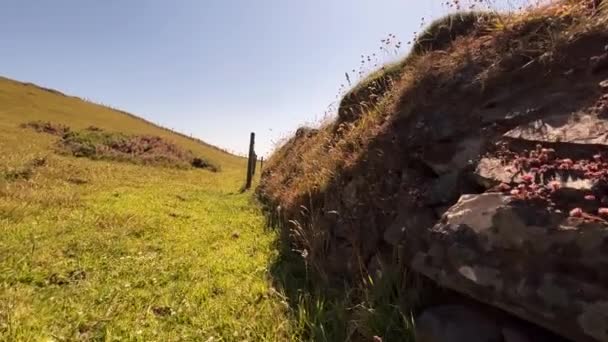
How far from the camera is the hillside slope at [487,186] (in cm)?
277

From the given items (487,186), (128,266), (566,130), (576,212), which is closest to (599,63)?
(566,130)

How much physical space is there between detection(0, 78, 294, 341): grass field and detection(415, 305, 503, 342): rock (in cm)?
155

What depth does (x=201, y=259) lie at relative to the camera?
6691 mm

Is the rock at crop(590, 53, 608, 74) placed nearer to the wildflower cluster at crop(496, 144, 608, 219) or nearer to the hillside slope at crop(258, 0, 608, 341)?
the hillside slope at crop(258, 0, 608, 341)

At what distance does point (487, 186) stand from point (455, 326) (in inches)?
53.9

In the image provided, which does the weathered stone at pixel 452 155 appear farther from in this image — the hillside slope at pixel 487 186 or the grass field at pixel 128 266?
the grass field at pixel 128 266

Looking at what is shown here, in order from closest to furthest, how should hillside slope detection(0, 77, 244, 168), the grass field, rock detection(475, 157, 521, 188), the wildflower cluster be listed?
the wildflower cluster, rock detection(475, 157, 521, 188), the grass field, hillside slope detection(0, 77, 244, 168)

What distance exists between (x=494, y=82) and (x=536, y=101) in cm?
77

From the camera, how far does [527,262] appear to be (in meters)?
2.88

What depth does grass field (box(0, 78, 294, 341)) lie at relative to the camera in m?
4.28

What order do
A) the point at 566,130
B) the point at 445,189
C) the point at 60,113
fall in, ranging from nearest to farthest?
the point at 566,130 → the point at 445,189 → the point at 60,113

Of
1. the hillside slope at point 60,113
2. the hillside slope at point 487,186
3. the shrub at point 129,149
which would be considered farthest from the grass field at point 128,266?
the hillside slope at point 60,113

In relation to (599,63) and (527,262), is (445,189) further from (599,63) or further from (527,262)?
(599,63)

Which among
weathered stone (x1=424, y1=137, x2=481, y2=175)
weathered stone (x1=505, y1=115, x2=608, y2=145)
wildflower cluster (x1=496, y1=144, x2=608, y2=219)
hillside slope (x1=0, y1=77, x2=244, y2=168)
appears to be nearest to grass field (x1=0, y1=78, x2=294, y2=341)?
weathered stone (x1=424, y1=137, x2=481, y2=175)
